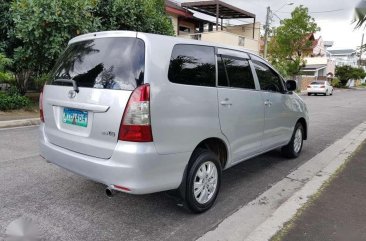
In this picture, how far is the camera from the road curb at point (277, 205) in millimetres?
3396

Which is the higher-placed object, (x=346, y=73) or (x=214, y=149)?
(x=346, y=73)

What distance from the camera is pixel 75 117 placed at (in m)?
3.50

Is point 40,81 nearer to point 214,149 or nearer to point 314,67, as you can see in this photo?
point 214,149

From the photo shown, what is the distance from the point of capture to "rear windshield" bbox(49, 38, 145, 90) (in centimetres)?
321

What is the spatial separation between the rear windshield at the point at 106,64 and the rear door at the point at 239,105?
1.13m

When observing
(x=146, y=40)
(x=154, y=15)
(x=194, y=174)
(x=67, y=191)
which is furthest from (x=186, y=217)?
(x=154, y=15)

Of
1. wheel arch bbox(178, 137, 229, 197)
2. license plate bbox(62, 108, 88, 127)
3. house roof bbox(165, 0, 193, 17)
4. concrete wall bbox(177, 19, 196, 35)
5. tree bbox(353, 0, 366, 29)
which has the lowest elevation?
wheel arch bbox(178, 137, 229, 197)

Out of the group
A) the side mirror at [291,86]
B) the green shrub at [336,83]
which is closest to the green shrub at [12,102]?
the side mirror at [291,86]

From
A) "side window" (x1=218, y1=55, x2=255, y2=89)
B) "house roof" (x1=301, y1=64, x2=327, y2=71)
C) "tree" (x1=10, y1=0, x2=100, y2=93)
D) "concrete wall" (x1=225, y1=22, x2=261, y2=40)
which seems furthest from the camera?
"house roof" (x1=301, y1=64, x2=327, y2=71)

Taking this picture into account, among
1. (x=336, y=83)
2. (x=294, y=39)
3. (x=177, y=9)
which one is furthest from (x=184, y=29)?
(x=336, y=83)

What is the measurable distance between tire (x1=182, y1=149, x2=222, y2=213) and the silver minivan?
0.01 metres

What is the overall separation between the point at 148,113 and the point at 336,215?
239 cm

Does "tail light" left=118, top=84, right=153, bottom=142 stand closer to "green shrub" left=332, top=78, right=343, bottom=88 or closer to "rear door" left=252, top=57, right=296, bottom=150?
"rear door" left=252, top=57, right=296, bottom=150

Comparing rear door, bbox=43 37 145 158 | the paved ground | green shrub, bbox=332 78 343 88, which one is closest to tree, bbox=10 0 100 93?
rear door, bbox=43 37 145 158
